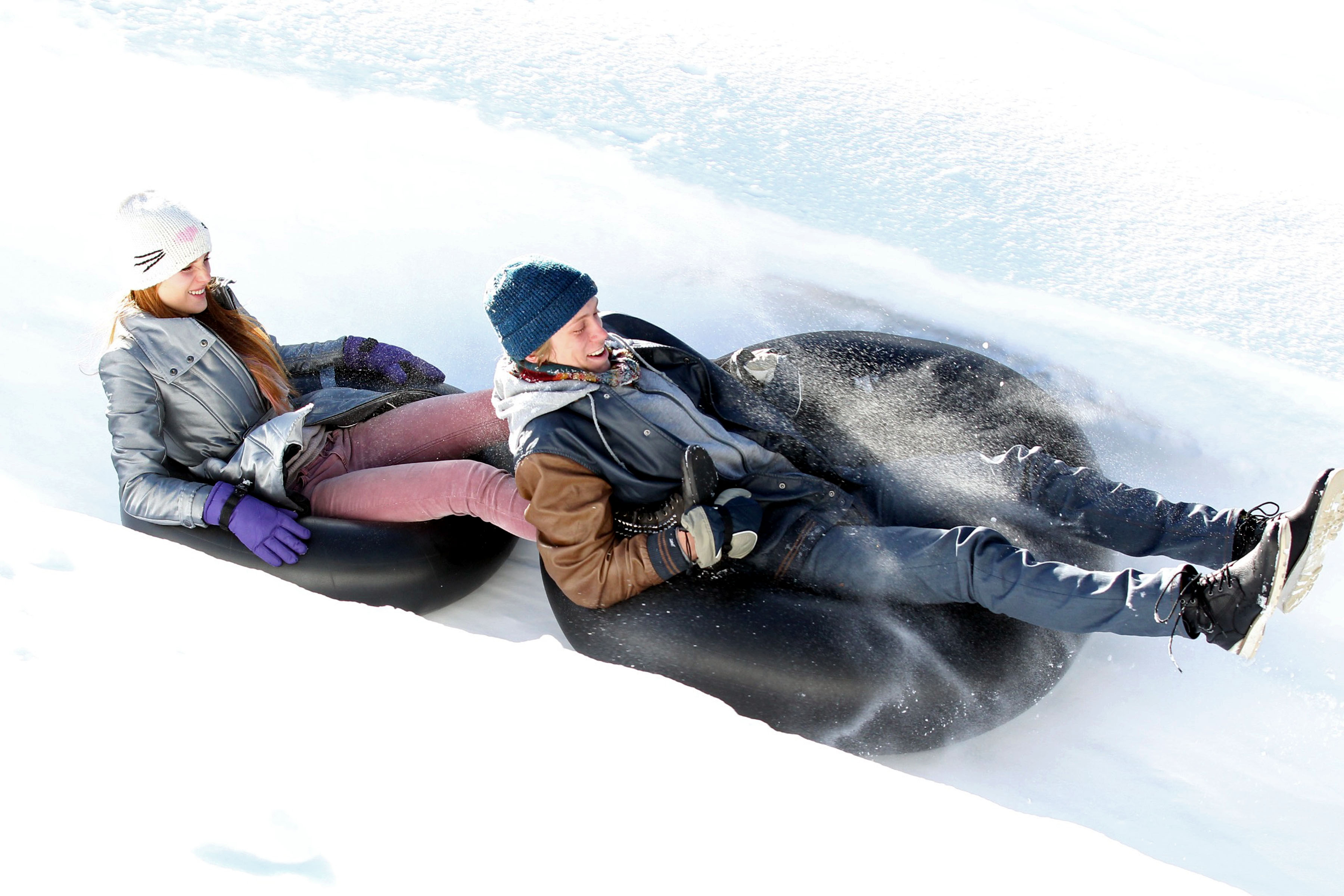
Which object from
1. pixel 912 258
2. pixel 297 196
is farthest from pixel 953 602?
pixel 297 196

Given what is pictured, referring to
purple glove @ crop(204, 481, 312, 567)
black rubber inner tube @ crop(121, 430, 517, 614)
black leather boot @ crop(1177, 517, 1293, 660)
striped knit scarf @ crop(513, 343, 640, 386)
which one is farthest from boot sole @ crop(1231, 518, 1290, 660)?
purple glove @ crop(204, 481, 312, 567)

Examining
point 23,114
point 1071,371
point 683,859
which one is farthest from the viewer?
point 23,114

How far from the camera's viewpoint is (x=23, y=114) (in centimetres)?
560

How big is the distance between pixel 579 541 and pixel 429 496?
595 mm

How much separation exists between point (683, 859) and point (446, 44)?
578cm

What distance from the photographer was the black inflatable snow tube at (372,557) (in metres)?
2.62

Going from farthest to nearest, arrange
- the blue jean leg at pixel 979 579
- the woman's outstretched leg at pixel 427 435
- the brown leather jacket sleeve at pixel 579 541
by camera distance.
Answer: the woman's outstretched leg at pixel 427 435 < the brown leather jacket sleeve at pixel 579 541 < the blue jean leg at pixel 979 579

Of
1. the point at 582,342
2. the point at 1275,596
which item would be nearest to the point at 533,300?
the point at 582,342

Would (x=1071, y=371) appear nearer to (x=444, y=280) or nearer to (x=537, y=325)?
(x=537, y=325)

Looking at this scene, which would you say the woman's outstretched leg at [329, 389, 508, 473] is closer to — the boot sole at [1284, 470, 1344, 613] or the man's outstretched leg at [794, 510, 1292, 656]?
the man's outstretched leg at [794, 510, 1292, 656]

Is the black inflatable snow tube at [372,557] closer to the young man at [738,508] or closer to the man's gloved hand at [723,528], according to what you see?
the young man at [738,508]

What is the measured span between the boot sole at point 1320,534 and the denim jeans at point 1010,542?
221 millimetres

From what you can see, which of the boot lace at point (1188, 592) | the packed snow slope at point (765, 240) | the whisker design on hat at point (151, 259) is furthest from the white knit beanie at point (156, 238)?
the boot lace at point (1188, 592)

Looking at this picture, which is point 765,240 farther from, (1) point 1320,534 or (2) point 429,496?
(1) point 1320,534
